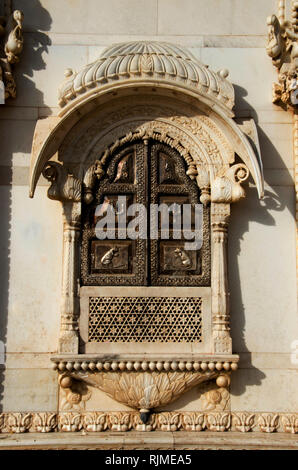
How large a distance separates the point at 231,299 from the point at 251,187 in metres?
1.19

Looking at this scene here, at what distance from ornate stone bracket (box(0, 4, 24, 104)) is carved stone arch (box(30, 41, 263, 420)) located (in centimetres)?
56

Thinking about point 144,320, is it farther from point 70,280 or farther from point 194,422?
point 194,422

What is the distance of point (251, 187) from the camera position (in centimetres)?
628

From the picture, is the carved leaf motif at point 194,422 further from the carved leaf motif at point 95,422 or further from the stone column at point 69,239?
the stone column at point 69,239

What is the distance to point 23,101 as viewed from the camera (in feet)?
20.8

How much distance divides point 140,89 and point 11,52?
55.3 inches

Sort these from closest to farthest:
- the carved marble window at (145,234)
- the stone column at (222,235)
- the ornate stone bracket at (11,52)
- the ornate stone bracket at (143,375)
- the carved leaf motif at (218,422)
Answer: the ornate stone bracket at (143,375), the carved leaf motif at (218,422), the stone column at (222,235), the carved marble window at (145,234), the ornate stone bracket at (11,52)

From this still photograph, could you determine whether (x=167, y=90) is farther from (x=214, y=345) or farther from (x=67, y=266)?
(x=214, y=345)

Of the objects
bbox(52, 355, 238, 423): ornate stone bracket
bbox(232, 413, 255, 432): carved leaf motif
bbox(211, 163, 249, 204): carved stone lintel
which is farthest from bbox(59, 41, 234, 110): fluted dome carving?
bbox(232, 413, 255, 432): carved leaf motif

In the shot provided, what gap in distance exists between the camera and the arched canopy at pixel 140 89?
19.4 feet

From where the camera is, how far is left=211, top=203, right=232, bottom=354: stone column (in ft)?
19.3

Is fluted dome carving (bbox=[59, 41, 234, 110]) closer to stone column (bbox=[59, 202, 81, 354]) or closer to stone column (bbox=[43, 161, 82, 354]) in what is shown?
stone column (bbox=[43, 161, 82, 354])

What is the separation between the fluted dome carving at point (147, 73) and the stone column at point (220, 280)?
110cm

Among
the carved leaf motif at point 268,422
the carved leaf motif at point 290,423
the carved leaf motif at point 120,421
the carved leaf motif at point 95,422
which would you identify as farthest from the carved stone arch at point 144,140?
the carved leaf motif at point 290,423
